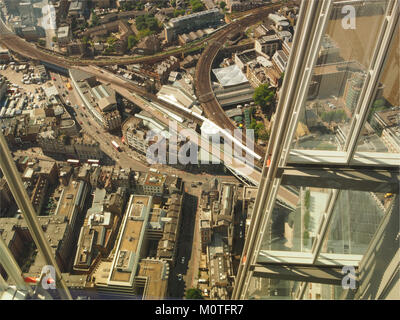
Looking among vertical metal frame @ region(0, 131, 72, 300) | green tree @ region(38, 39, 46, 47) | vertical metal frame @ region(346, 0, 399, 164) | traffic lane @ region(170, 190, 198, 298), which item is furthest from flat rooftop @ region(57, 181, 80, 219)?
green tree @ region(38, 39, 46, 47)

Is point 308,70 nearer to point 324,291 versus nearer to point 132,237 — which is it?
point 324,291

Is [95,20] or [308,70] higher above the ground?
[95,20]

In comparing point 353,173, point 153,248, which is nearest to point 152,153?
point 153,248

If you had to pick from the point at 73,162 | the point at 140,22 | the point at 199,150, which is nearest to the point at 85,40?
the point at 140,22

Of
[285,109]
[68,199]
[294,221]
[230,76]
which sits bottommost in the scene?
[294,221]

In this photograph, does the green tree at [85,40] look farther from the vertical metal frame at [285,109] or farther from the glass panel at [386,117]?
the glass panel at [386,117]

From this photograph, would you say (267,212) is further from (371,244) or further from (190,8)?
(190,8)
